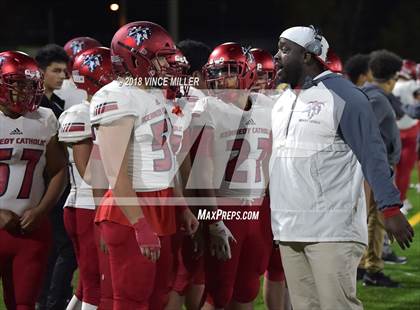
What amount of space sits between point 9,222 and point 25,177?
260mm

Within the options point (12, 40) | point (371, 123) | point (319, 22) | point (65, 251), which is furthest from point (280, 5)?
point (371, 123)

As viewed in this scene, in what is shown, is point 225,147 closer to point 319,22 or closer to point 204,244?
point 204,244

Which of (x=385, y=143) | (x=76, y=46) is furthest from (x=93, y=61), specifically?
(x=385, y=143)

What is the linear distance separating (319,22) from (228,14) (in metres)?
2.56

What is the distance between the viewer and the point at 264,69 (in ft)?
19.0

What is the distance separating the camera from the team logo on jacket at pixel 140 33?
13.8 feet

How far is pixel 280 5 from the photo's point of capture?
84.0 ft

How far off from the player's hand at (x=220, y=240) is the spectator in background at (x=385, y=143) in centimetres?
239

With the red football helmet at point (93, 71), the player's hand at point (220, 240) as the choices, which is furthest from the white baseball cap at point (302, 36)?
the red football helmet at point (93, 71)

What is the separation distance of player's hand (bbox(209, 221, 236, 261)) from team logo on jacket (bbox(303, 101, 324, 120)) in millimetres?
992

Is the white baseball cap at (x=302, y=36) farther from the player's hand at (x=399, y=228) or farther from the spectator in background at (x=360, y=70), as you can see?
the spectator in background at (x=360, y=70)

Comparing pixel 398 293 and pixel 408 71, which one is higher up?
pixel 408 71

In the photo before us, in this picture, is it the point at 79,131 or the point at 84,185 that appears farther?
the point at 84,185

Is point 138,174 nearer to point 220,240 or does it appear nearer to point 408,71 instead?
point 220,240
